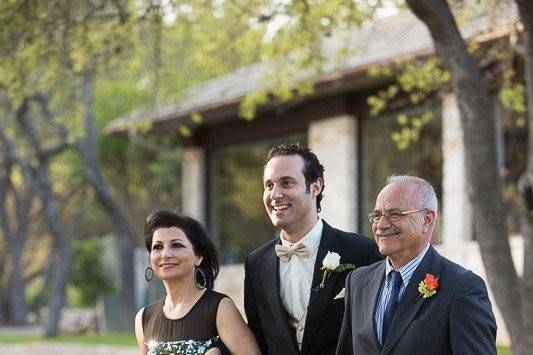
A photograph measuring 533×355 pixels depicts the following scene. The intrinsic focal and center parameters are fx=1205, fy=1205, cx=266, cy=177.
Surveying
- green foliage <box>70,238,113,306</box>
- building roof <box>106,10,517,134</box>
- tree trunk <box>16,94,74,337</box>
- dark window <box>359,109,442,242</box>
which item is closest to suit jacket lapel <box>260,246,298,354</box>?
building roof <box>106,10,517,134</box>

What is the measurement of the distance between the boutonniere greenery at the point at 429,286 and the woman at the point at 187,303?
4.00ft

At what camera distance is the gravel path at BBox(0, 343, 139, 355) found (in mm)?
18148

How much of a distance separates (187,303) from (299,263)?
614mm

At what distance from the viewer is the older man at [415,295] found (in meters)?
4.15

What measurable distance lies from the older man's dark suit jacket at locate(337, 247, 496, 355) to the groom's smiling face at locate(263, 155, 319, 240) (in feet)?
2.36

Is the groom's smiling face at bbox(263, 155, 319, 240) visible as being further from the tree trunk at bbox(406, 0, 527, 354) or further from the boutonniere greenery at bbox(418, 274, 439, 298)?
the tree trunk at bbox(406, 0, 527, 354)

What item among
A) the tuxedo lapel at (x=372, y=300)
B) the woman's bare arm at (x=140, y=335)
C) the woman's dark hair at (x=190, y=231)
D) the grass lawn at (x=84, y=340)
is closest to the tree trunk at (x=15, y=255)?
the grass lawn at (x=84, y=340)

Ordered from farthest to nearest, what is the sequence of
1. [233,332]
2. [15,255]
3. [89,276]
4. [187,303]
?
1. [15,255]
2. [89,276]
3. [187,303]
4. [233,332]

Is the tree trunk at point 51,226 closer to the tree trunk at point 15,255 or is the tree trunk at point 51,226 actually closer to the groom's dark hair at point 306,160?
the tree trunk at point 15,255

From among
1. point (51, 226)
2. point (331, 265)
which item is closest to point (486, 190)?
point (331, 265)

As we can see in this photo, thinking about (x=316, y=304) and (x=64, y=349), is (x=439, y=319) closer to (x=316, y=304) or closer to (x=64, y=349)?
(x=316, y=304)

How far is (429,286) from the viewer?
4.23 meters

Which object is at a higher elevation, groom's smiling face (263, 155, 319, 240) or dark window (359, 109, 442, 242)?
dark window (359, 109, 442, 242)

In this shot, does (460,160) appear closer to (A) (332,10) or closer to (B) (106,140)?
(A) (332,10)
